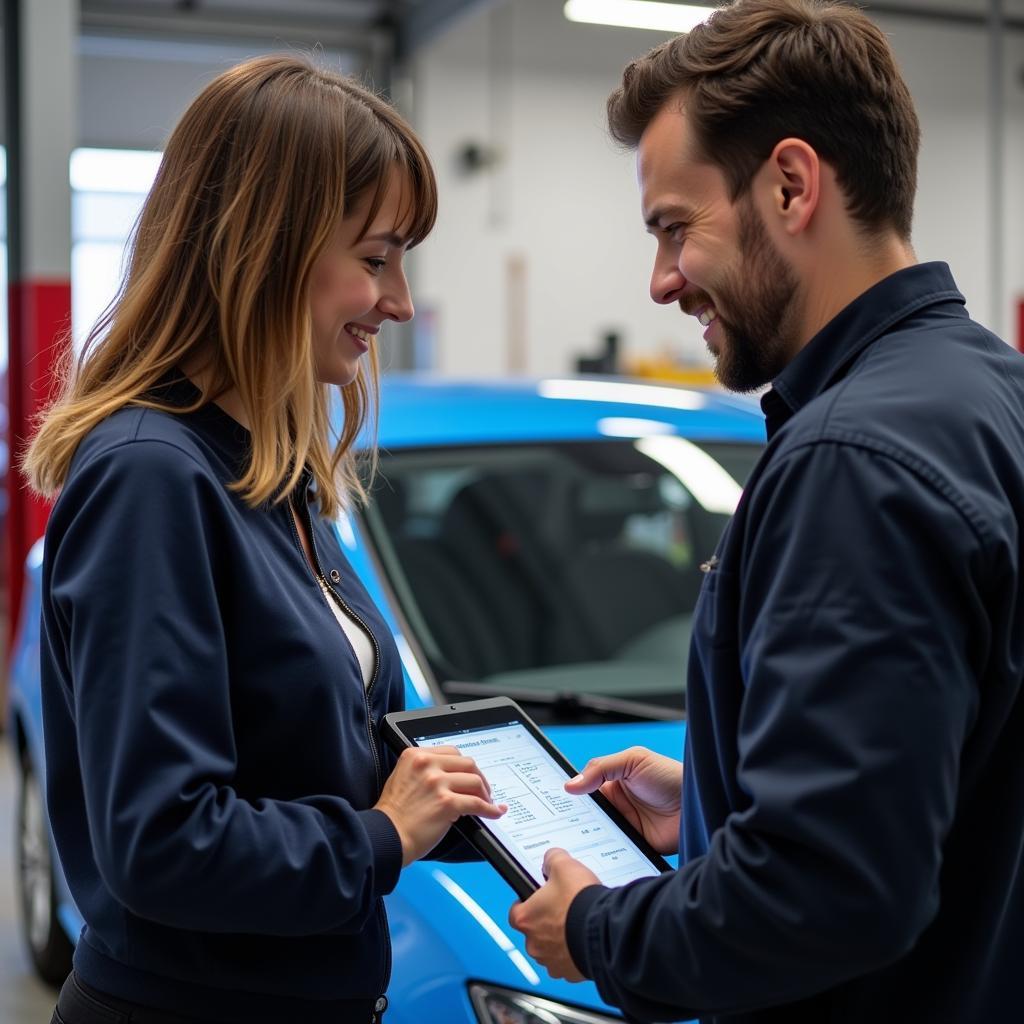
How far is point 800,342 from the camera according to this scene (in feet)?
4.18

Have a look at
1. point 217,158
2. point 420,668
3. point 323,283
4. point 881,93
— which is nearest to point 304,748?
point 323,283

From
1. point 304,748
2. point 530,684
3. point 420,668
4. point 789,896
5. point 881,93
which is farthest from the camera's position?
point 530,684

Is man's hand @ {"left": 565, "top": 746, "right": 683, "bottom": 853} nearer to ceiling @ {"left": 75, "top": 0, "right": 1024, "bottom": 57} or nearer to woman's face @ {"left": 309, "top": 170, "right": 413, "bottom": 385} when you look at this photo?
woman's face @ {"left": 309, "top": 170, "right": 413, "bottom": 385}

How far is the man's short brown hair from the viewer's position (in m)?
1.22

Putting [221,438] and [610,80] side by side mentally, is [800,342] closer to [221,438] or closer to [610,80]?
[221,438]

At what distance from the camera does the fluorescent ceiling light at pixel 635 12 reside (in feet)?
28.2

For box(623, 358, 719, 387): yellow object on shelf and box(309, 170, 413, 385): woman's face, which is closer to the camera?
box(309, 170, 413, 385): woman's face

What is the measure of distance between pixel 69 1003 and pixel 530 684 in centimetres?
126

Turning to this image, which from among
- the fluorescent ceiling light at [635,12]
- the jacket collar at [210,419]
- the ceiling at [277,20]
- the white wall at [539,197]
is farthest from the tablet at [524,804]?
the white wall at [539,197]

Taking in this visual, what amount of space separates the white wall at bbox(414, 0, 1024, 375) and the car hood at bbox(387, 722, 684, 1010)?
853 centimetres

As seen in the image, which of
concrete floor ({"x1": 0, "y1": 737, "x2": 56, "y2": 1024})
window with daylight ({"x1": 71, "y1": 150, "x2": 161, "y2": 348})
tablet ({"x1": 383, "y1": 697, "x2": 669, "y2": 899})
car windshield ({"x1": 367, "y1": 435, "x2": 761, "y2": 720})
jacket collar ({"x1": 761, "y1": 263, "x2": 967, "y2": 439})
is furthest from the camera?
window with daylight ({"x1": 71, "y1": 150, "x2": 161, "y2": 348})

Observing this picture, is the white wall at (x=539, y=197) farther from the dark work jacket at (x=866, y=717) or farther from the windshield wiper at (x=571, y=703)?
the dark work jacket at (x=866, y=717)

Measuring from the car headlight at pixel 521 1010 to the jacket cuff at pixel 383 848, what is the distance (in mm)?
418

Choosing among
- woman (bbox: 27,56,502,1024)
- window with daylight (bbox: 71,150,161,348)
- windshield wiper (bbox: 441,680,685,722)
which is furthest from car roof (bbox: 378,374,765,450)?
window with daylight (bbox: 71,150,161,348)
